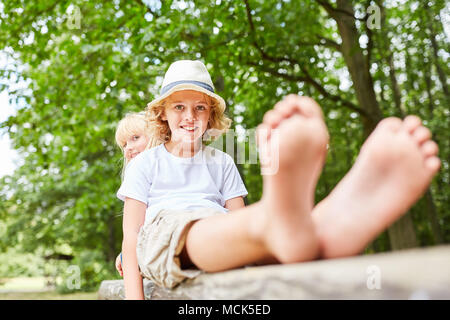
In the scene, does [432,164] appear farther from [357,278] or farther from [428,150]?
[357,278]

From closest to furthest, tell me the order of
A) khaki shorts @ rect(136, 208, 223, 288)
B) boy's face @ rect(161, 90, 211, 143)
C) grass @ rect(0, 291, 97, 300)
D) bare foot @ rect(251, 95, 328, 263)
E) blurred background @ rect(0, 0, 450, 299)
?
bare foot @ rect(251, 95, 328, 263), khaki shorts @ rect(136, 208, 223, 288), boy's face @ rect(161, 90, 211, 143), blurred background @ rect(0, 0, 450, 299), grass @ rect(0, 291, 97, 300)

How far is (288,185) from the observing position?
1023 mm

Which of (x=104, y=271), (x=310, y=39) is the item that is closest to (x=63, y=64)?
(x=310, y=39)

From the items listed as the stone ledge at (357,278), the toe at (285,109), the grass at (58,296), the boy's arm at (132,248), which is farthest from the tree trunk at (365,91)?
the grass at (58,296)

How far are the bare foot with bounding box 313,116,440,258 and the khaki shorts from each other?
0.50m

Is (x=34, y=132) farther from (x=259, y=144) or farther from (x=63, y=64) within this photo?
(x=259, y=144)

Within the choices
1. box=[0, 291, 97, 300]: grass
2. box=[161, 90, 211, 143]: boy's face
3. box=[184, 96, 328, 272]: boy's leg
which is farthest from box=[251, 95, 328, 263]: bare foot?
box=[0, 291, 97, 300]: grass

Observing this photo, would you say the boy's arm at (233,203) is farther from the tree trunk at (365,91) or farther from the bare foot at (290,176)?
the tree trunk at (365,91)

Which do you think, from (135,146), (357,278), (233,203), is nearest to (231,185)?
(233,203)

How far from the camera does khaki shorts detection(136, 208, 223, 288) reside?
1468 millimetres

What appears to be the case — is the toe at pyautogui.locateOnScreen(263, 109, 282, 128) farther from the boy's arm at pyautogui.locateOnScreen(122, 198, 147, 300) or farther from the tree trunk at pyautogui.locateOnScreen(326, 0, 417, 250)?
the tree trunk at pyautogui.locateOnScreen(326, 0, 417, 250)

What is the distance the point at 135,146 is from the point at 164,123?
1.89ft
